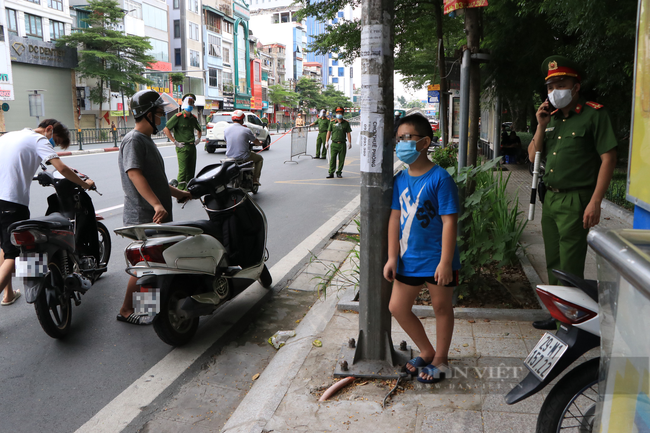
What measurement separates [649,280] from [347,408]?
85.9 inches

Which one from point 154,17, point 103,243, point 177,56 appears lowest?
point 103,243

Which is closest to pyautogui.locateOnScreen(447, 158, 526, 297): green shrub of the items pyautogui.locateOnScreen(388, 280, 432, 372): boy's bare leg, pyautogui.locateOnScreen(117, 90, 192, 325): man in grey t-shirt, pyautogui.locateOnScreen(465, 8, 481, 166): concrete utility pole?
pyautogui.locateOnScreen(465, 8, 481, 166): concrete utility pole

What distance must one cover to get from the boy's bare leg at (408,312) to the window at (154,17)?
169ft

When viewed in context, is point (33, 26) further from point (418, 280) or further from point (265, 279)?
point (418, 280)

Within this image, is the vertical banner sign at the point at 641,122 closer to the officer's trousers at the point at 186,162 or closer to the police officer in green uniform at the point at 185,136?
the police officer in green uniform at the point at 185,136

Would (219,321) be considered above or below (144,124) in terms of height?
below

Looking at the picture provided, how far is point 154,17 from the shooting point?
50562 mm

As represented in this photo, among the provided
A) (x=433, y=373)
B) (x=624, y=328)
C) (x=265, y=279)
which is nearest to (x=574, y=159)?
(x=433, y=373)

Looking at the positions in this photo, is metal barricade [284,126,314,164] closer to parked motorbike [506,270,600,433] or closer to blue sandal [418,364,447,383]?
blue sandal [418,364,447,383]

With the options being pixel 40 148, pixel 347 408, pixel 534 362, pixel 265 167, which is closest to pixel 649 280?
pixel 534 362

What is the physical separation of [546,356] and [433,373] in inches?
46.0

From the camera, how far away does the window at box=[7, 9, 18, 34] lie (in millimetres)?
33822

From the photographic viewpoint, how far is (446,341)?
→ 3.36 metres

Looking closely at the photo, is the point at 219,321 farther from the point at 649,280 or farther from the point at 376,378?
the point at 649,280
